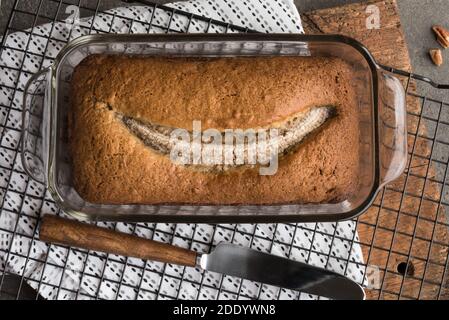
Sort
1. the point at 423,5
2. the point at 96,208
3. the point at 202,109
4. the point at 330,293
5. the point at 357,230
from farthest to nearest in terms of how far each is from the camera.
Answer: the point at 423,5 → the point at 357,230 → the point at 330,293 → the point at 96,208 → the point at 202,109

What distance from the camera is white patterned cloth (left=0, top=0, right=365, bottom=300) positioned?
5.18 ft

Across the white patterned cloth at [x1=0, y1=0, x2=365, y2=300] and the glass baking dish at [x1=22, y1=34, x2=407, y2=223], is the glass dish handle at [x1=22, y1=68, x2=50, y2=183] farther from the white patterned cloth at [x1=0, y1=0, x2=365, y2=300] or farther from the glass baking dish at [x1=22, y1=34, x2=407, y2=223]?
the white patterned cloth at [x1=0, y1=0, x2=365, y2=300]

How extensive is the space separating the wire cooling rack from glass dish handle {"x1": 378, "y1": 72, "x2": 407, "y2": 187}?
0.20 meters

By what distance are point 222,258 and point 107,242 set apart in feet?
0.99

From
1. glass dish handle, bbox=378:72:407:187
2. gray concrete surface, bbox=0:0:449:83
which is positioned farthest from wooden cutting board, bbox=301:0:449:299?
glass dish handle, bbox=378:72:407:187

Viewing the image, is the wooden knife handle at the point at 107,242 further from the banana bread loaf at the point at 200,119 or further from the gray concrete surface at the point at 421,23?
the gray concrete surface at the point at 421,23

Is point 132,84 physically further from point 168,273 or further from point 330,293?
point 330,293

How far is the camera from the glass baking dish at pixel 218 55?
53.0 inches

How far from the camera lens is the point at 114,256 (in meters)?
1.58

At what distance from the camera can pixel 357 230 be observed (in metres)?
1.67

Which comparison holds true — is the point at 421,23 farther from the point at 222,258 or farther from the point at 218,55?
the point at 222,258

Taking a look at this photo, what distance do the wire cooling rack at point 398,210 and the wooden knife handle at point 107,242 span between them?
0.21ft

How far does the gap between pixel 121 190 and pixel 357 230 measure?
2.32 ft
